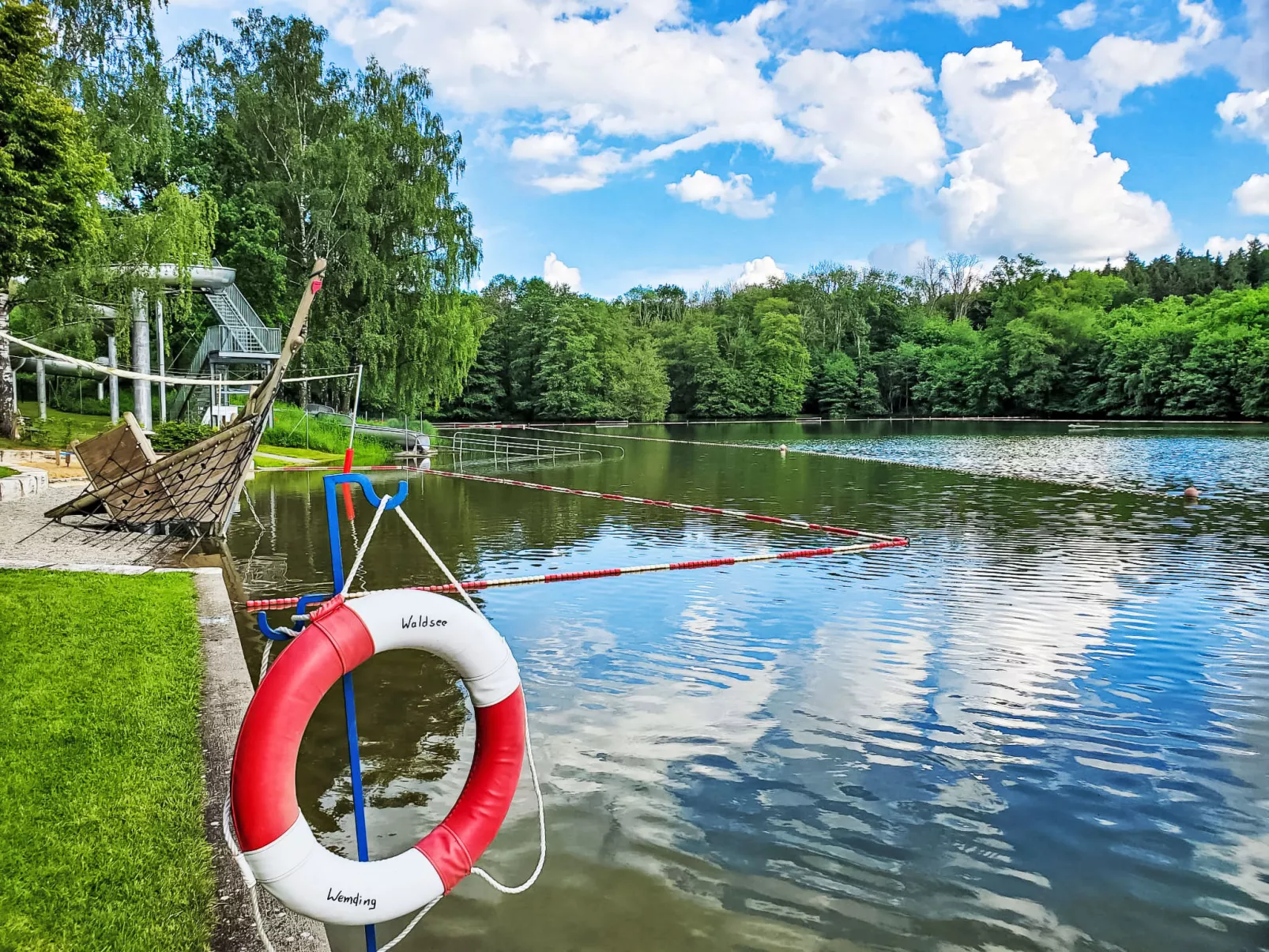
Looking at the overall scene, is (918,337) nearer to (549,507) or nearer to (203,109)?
(203,109)

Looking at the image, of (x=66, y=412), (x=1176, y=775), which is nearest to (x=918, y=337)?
(x=66, y=412)

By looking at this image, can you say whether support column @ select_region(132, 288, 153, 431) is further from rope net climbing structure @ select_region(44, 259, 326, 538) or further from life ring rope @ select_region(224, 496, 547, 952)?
life ring rope @ select_region(224, 496, 547, 952)

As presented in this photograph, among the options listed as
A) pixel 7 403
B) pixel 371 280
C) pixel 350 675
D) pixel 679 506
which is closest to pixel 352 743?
pixel 350 675

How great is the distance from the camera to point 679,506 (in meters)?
16.4

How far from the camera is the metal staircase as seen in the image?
23.4m

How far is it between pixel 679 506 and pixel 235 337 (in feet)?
47.5

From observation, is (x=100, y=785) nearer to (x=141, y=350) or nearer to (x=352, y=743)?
(x=352, y=743)

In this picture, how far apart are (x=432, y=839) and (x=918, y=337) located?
264 feet

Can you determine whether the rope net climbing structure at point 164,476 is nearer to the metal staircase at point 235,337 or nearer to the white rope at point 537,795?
the white rope at point 537,795

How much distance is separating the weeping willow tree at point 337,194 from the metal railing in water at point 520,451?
3166mm

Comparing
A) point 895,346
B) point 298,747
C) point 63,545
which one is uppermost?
point 895,346

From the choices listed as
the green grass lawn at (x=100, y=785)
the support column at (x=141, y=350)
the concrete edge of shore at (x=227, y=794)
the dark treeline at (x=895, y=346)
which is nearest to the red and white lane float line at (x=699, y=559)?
the concrete edge of shore at (x=227, y=794)

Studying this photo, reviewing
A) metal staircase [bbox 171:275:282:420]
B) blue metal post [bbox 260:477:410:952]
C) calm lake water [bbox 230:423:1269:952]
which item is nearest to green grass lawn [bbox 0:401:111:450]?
metal staircase [bbox 171:275:282:420]

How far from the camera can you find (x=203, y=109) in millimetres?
28547
